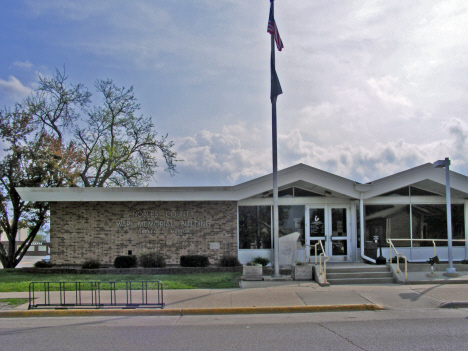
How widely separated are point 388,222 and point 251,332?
1173 centimetres

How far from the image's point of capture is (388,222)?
59.0 ft

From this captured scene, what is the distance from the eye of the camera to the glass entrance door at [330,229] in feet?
58.0

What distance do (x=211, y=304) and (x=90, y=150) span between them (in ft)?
66.3

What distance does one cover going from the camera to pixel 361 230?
17109 millimetres

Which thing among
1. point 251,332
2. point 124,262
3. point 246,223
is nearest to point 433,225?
point 246,223

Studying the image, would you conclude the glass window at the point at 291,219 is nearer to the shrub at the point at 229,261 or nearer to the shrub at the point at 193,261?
the shrub at the point at 229,261

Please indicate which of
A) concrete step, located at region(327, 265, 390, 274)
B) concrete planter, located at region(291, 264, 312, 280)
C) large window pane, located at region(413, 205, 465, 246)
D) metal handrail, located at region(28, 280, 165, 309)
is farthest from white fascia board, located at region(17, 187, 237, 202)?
large window pane, located at region(413, 205, 465, 246)

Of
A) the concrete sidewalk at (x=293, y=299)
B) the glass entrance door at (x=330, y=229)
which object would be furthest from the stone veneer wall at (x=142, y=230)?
the concrete sidewalk at (x=293, y=299)

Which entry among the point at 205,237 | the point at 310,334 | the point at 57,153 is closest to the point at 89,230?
the point at 205,237

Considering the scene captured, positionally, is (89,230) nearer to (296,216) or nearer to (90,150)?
(296,216)

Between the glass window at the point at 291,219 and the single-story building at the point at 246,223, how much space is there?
0.04 metres

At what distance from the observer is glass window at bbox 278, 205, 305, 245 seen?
17.9m

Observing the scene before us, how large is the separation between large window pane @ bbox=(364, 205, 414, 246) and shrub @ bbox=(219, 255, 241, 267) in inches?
217

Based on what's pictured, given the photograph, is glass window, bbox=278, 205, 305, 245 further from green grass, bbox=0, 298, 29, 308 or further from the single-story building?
green grass, bbox=0, 298, 29, 308
